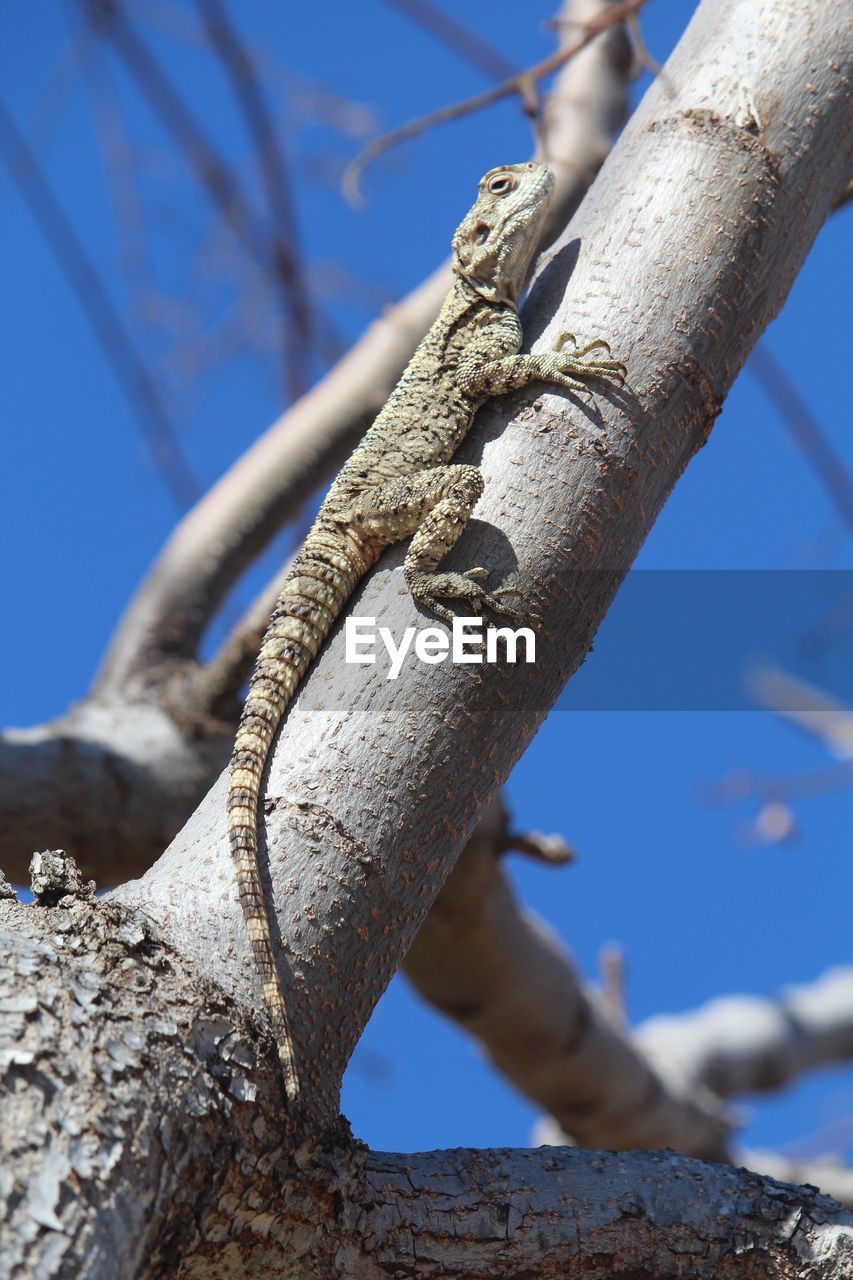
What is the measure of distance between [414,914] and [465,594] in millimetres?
610

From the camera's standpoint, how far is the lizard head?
4262 mm

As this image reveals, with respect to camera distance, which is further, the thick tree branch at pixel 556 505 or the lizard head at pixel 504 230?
the lizard head at pixel 504 230

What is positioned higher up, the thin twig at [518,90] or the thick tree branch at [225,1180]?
the thin twig at [518,90]

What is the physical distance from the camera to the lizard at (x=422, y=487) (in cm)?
233

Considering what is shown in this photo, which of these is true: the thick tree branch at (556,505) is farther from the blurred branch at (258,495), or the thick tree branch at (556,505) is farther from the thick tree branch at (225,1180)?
the blurred branch at (258,495)

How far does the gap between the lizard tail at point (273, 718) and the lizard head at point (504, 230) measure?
1.57 m

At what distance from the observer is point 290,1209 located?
207 centimetres

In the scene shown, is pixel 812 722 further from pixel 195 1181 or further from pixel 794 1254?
pixel 195 1181

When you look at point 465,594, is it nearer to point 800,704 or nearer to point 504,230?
point 504,230

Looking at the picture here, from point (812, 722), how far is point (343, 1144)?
5.13m

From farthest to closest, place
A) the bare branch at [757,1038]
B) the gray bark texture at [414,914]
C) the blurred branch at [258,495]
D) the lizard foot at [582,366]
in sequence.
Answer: the bare branch at [757,1038]
the blurred branch at [258,495]
the lizard foot at [582,366]
the gray bark texture at [414,914]

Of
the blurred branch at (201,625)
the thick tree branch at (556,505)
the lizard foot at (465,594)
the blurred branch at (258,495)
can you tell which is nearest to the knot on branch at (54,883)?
the thick tree branch at (556,505)

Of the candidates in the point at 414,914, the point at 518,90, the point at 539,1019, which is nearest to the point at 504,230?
the point at 518,90

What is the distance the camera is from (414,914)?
2311 millimetres
